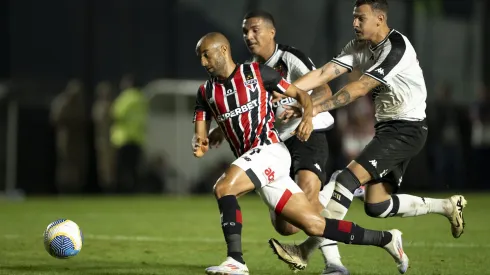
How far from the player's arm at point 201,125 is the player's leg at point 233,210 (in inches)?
16.7

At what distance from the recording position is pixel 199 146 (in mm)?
7359

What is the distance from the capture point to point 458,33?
20953 millimetres

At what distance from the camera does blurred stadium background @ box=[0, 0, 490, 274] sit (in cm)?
1903

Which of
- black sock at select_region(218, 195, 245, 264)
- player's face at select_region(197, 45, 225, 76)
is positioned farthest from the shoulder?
black sock at select_region(218, 195, 245, 264)

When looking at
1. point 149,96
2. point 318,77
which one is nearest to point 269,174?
point 318,77

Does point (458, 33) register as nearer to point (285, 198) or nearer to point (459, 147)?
point (459, 147)

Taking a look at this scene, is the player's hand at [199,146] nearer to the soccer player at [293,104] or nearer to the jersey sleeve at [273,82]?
the jersey sleeve at [273,82]

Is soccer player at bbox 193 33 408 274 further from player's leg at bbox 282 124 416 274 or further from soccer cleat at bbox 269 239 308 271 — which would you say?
player's leg at bbox 282 124 416 274

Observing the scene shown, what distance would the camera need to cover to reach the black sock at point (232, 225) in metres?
6.88

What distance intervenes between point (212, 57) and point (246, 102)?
1.28 ft

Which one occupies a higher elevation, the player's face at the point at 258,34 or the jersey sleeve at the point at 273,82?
the player's face at the point at 258,34

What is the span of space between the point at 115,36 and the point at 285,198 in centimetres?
1313

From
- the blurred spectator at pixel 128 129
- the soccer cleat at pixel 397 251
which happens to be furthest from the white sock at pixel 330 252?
the blurred spectator at pixel 128 129

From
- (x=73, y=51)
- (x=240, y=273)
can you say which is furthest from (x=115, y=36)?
(x=240, y=273)
